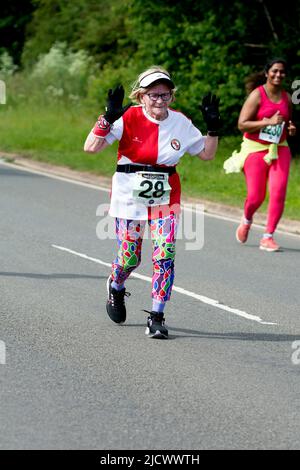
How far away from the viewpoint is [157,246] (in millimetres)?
9320

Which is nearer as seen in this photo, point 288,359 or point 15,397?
point 15,397

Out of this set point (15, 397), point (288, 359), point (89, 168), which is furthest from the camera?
point (89, 168)

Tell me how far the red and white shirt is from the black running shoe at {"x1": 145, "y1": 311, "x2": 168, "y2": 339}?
2.12 ft

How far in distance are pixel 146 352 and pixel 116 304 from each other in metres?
0.99

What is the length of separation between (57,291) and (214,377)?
329 cm

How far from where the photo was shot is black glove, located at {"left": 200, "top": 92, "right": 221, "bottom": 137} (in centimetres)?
916

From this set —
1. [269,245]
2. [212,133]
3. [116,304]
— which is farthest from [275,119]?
[212,133]

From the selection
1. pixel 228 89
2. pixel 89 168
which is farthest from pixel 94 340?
pixel 228 89

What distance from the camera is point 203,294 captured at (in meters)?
11.4

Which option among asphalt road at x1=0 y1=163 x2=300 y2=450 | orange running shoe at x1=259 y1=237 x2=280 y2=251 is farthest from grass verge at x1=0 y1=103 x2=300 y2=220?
asphalt road at x1=0 y1=163 x2=300 y2=450

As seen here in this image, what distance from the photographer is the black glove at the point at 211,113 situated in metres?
9.16

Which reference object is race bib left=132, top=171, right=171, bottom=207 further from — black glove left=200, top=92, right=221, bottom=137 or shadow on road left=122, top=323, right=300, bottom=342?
shadow on road left=122, top=323, right=300, bottom=342

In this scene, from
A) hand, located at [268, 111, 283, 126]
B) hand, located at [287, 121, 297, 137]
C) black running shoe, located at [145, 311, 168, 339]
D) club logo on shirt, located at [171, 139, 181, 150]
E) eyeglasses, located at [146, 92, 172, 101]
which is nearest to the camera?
eyeglasses, located at [146, 92, 172, 101]

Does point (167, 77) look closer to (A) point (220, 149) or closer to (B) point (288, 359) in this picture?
(B) point (288, 359)
